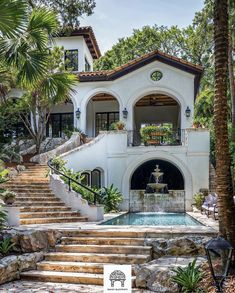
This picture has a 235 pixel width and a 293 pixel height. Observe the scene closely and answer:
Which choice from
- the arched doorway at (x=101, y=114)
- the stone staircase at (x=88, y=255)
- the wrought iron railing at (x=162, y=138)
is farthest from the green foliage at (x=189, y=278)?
the arched doorway at (x=101, y=114)

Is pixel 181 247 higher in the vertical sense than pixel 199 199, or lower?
higher

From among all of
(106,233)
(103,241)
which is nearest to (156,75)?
(106,233)

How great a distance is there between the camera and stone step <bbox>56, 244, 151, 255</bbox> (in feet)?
30.2

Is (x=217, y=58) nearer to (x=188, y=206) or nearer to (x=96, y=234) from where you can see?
(x=96, y=234)

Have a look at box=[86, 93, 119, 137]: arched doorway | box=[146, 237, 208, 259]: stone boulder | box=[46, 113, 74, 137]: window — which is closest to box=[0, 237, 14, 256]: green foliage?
box=[146, 237, 208, 259]: stone boulder

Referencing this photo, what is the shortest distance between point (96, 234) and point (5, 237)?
2364 millimetres

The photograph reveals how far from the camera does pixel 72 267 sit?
8.95m

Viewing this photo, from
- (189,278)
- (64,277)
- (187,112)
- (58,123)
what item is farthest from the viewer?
(58,123)

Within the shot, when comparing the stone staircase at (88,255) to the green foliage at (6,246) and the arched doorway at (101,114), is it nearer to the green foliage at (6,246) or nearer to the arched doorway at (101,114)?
the green foliage at (6,246)

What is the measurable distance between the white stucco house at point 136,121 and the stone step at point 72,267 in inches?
422

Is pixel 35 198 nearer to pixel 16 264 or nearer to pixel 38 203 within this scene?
pixel 38 203

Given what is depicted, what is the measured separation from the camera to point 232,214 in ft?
23.6

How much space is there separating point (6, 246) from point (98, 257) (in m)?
2.32

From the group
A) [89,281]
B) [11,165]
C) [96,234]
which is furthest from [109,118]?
[89,281]
